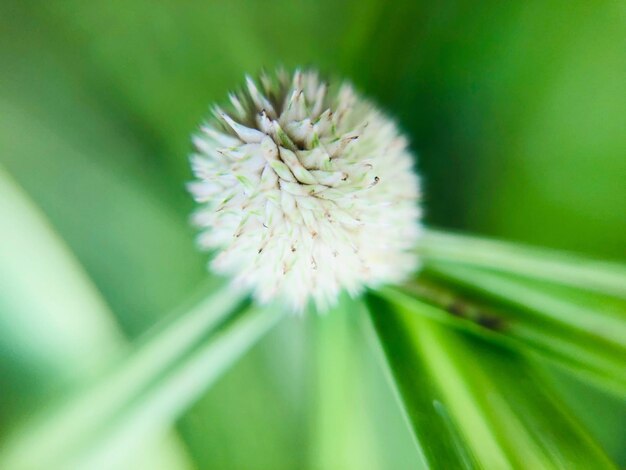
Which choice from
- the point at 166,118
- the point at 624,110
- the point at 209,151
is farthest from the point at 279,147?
the point at 624,110

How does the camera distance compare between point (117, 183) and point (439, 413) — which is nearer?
point (439, 413)

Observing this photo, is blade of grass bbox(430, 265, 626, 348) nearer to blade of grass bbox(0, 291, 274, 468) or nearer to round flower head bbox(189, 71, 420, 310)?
round flower head bbox(189, 71, 420, 310)

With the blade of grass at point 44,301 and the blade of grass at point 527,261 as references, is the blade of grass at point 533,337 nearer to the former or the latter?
the blade of grass at point 527,261

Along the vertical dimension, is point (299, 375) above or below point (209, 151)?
below

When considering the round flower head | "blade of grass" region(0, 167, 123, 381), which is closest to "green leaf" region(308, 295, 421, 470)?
the round flower head

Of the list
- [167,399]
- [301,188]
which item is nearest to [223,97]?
[301,188]

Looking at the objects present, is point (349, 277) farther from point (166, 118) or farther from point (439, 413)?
point (166, 118)
